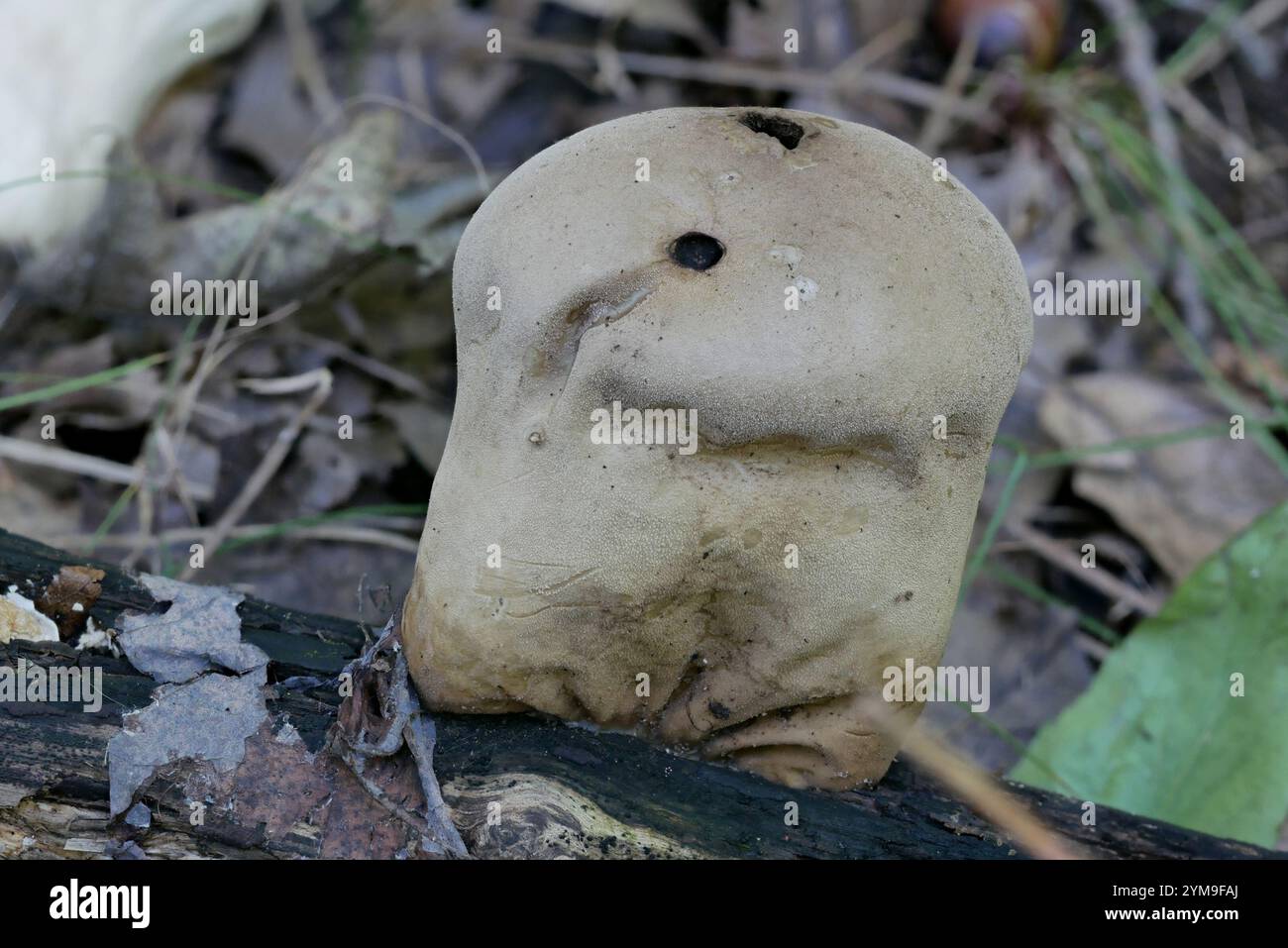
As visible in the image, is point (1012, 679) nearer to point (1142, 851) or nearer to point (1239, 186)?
point (1142, 851)

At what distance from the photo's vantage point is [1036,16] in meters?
4.64

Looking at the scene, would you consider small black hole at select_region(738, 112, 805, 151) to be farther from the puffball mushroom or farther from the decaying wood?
the decaying wood

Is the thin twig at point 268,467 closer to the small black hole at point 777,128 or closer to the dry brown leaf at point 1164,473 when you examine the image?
the small black hole at point 777,128

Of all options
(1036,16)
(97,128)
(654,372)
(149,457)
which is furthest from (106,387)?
(1036,16)

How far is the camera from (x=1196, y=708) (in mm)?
2844

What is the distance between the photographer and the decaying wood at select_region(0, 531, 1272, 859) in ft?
6.04

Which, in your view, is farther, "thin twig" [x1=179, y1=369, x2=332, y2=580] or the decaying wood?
"thin twig" [x1=179, y1=369, x2=332, y2=580]
